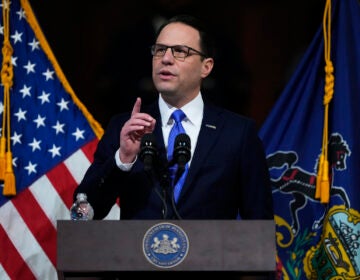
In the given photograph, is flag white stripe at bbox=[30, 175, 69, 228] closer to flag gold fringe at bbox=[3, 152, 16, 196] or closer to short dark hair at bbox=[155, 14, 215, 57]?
flag gold fringe at bbox=[3, 152, 16, 196]

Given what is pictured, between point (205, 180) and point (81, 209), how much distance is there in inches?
19.0

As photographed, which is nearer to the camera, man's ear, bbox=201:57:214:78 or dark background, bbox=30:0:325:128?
man's ear, bbox=201:57:214:78

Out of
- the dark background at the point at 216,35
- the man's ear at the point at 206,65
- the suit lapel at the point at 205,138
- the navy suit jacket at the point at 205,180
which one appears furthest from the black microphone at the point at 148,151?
the dark background at the point at 216,35

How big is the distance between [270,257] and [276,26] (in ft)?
8.12

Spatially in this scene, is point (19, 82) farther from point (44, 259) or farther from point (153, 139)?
point (153, 139)

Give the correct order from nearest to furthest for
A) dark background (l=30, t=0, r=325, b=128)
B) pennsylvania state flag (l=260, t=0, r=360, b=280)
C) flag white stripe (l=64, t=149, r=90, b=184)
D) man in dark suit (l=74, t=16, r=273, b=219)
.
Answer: man in dark suit (l=74, t=16, r=273, b=219) → pennsylvania state flag (l=260, t=0, r=360, b=280) → flag white stripe (l=64, t=149, r=90, b=184) → dark background (l=30, t=0, r=325, b=128)

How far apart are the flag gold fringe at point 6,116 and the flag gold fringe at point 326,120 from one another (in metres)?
1.20

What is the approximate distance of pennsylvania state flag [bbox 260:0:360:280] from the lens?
3834mm

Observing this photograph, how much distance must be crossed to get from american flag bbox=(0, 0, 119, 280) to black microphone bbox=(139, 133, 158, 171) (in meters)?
1.07

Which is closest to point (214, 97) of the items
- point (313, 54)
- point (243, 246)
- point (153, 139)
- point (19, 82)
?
point (313, 54)

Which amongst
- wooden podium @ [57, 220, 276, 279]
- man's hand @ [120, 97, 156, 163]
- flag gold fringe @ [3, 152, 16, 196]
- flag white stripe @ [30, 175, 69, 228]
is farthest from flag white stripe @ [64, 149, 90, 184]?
wooden podium @ [57, 220, 276, 279]

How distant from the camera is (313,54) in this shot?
13.5 ft

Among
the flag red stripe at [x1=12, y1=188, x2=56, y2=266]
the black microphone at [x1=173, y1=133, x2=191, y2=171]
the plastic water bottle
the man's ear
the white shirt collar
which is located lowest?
the flag red stripe at [x1=12, y1=188, x2=56, y2=266]

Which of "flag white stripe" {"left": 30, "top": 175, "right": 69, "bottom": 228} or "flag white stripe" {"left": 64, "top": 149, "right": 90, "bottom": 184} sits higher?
"flag white stripe" {"left": 64, "top": 149, "right": 90, "bottom": 184}
